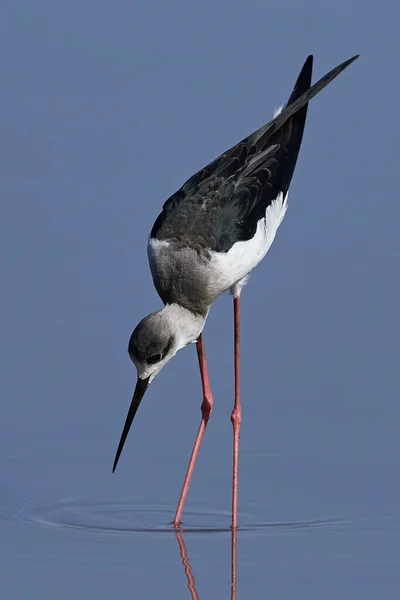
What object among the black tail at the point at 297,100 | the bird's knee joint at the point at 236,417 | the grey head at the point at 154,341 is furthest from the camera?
the black tail at the point at 297,100

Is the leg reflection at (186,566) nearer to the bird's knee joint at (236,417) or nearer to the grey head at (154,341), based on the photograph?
the grey head at (154,341)

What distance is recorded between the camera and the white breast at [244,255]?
6410mm

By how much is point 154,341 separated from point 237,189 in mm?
1016

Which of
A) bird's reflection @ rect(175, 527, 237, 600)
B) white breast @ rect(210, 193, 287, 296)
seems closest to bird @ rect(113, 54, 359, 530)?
white breast @ rect(210, 193, 287, 296)

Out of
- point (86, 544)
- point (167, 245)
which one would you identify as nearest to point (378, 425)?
point (167, 245)

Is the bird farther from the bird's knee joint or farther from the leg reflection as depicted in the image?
the leg reflection

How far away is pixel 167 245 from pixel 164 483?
110 centimetres

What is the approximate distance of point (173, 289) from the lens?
6391 mm

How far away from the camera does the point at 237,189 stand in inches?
260

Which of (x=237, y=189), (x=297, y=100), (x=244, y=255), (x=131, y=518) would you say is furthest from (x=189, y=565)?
(x=297, y=100)

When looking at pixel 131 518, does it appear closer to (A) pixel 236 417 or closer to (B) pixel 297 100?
(A) pixel 236 417

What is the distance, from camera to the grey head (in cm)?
598

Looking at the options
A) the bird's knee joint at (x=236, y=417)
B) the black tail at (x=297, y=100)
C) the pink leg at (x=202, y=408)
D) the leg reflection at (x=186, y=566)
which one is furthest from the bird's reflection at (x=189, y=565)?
the black tail at (x=297, y=100)

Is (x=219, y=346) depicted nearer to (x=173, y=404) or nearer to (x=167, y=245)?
(x=173, y=404)
